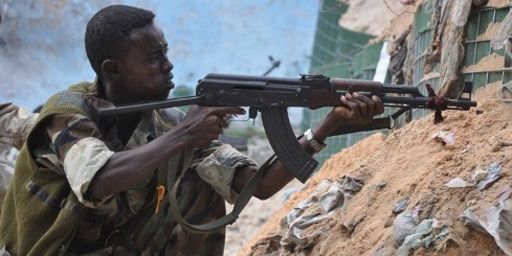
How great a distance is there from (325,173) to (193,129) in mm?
4006

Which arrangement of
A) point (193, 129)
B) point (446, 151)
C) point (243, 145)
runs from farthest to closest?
point (243, 145) < point (446, 151) < point (193, 129)

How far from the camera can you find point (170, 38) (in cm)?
2852

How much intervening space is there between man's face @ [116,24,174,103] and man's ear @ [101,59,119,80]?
2 centimetres

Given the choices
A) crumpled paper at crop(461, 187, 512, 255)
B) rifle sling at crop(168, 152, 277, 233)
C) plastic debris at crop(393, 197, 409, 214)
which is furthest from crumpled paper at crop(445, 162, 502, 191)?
rifle sling at crop(168, 152, 277, 233)

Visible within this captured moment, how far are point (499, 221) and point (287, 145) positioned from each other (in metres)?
0.85

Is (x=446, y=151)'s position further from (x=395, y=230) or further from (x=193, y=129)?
(x=193, y=129)

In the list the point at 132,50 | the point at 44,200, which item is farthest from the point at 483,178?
the point at 44,200

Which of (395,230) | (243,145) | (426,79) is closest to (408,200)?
(395,230)

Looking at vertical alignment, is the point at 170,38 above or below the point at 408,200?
below

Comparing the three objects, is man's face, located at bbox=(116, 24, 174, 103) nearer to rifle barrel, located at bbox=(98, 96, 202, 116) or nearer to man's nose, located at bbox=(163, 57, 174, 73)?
man's nose, located at bbox=(163, 57, 174, 73)

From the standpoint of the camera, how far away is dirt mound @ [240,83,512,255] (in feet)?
12.0

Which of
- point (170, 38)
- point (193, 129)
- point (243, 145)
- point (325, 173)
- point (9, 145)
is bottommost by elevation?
Result: point (170, 38)

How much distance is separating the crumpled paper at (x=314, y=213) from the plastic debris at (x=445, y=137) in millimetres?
518

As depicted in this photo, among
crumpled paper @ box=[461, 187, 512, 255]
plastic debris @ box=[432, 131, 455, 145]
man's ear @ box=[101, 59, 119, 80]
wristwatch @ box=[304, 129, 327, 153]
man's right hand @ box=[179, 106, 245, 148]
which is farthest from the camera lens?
plastic debris @ box=[432, 131, 455, 145]
